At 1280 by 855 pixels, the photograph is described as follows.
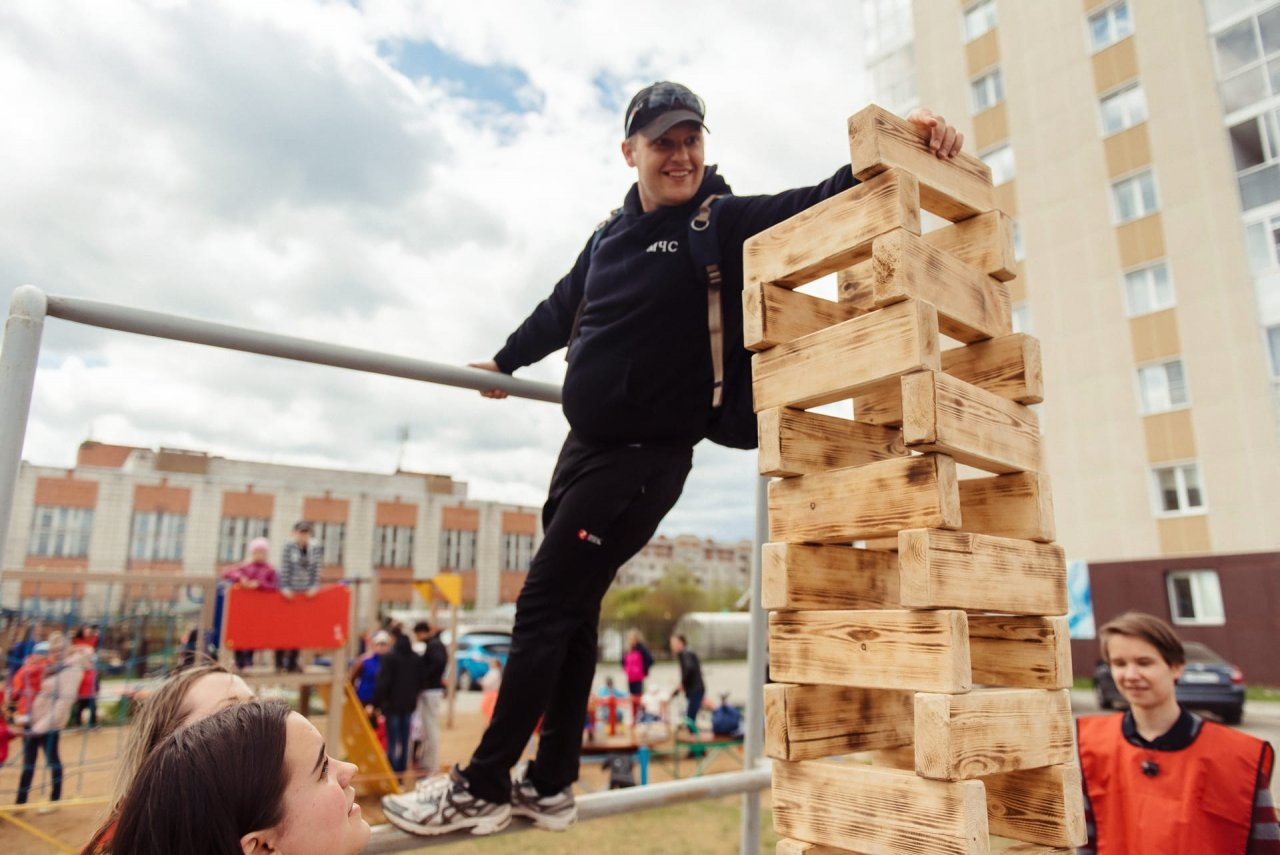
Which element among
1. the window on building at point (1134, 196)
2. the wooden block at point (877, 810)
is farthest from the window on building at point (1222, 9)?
the wooden block at point (877, 810)

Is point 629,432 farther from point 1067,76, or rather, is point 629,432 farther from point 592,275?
point 1067,76

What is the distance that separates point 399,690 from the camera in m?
10.4

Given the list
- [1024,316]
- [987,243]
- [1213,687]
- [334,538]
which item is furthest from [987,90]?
[334,538]

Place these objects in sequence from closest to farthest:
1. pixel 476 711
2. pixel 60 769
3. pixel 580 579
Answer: pixel 580 579, pixel 60 769, pixel 476 711

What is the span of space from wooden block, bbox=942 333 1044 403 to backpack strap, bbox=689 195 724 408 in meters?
0.60

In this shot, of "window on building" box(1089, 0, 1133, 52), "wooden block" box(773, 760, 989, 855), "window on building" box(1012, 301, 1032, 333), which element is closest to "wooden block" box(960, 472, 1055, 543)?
"wooden block" box(773, 760, 989, 855)

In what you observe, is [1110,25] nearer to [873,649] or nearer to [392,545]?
[873,649]

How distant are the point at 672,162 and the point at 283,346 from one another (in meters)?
1.16

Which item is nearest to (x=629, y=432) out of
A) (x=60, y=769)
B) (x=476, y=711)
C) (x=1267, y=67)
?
(x=60, y=769)

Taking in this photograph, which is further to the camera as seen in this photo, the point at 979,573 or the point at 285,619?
the point at 285,619

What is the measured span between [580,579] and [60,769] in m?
9.15

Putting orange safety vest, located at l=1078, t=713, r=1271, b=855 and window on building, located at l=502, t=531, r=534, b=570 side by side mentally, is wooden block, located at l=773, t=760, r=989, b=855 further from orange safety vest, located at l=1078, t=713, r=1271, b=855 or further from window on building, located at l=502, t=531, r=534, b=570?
window on building, located at l=502, t=531, r=534, b=570

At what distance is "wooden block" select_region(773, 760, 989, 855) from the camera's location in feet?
5.00

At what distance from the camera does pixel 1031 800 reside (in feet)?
6.08
